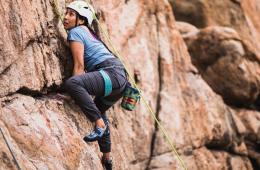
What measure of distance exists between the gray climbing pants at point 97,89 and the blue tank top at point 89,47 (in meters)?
0.12

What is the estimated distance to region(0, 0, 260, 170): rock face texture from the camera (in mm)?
10352

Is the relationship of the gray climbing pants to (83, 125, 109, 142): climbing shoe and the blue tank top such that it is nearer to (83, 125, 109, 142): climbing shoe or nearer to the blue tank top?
the blue tank top

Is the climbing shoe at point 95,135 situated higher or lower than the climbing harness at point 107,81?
lower

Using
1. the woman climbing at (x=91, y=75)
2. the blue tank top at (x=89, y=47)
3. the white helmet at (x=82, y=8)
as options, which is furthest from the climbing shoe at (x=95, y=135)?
the white helmet at (x=82, y=8)

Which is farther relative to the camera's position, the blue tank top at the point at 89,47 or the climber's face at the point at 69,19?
the climber's face at the point at 69,19

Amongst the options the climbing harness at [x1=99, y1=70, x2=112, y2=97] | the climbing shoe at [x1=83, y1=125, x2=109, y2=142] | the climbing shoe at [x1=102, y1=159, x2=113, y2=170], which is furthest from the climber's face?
the climbing shoe at [x1=102, y1=159, x2=113, y2=170]

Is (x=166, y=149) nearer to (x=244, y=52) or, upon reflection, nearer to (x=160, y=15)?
(x=160, y=15)

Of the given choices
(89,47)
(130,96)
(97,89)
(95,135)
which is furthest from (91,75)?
(130,96)

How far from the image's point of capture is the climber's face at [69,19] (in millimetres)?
12016

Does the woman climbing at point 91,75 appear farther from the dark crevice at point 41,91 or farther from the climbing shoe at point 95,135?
the dark crevice at point 41,91

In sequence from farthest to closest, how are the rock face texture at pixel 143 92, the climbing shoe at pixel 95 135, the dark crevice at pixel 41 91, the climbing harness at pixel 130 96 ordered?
the climbing harness at pixel 130 96 < the climbing shoe at pixel 95 135 < the dark crevice at pixel 41 91 < the rock face texture at pixel 143 92

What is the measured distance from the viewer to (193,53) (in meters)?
22.8

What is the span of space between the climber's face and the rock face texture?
0.23 metres

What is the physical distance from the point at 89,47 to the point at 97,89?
95 centimetres
